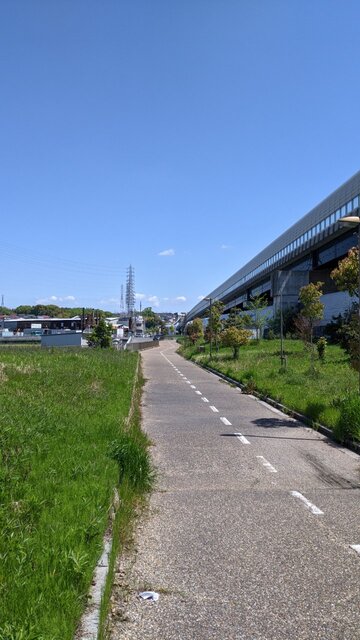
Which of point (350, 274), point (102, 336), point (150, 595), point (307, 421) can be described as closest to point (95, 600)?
point (150, 595)

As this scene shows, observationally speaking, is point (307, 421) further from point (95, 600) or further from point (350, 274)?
point (95, 600)

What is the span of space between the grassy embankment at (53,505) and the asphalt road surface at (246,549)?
458mm

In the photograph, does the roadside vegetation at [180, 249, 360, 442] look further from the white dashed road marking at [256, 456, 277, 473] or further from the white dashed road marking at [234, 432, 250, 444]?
the white dashed road marking at [256, 456, 277, 473]

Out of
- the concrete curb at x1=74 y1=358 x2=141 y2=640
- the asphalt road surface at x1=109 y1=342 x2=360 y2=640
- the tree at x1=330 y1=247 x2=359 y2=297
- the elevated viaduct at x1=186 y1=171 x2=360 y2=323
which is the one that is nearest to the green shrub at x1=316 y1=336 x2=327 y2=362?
the tree at x1=330 y1=247 x2=359 y2=297

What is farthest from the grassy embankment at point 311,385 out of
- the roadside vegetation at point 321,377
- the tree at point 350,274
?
the tree at point 350,274

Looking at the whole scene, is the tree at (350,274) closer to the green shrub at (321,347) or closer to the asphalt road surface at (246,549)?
the asphalt road surface at (246,549)

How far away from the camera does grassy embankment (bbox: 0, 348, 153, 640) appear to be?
3.36 metres

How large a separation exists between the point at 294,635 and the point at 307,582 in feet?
2.88

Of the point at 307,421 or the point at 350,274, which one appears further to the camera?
the point at 350,274

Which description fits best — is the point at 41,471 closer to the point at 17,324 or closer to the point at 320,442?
the point at 320,442

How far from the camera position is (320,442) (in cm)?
1141

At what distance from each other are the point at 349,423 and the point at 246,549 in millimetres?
6721

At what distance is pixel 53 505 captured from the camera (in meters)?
5.17

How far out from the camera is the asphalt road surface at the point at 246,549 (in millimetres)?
3855
